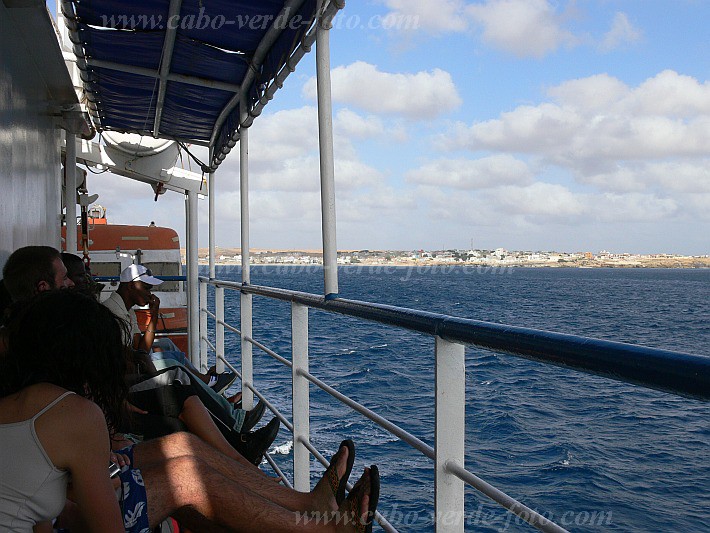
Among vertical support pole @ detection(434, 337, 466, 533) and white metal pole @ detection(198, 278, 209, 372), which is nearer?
vertical support pole @ detection(434, 337, 466, 533)

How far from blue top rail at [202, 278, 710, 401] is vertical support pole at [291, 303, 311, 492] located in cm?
98

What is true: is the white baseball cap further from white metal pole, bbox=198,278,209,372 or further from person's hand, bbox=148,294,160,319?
white metal pole, bbox=198,278,209,372

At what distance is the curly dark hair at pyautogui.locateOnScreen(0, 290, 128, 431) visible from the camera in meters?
1.13

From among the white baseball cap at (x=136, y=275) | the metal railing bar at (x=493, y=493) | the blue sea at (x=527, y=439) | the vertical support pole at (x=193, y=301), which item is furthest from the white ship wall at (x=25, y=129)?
the blue sea at (x=527, y=439)

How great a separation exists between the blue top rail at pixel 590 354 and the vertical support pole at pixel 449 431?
0.13ft

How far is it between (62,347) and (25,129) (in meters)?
2.30

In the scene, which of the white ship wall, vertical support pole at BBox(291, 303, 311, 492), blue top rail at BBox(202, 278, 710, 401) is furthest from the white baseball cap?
blue top rail at BBox(202, 278, 710, 401)

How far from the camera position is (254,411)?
10.8ft

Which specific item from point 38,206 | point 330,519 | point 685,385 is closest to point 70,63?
point 38,206

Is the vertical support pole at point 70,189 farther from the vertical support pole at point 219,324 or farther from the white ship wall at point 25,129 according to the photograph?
the vertical support pole at point 219,324

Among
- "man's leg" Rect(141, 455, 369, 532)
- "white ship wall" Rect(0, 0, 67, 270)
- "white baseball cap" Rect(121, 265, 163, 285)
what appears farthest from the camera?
"white baseball cap" Rect(121, 265, 163, 285)

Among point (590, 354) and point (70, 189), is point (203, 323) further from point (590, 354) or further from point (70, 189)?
point (590, 354)

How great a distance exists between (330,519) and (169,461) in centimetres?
41

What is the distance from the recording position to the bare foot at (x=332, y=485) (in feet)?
5.55
